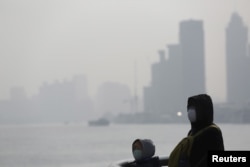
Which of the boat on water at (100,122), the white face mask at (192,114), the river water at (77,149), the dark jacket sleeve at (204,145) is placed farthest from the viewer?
the boat on water at (100,122)

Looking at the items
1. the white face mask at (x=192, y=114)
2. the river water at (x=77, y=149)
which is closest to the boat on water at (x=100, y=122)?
the river water at (x=77, y=149)

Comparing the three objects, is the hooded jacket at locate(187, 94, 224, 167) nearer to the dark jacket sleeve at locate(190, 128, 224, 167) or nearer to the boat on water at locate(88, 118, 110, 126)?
the dark jacket sleeve at locate(190, 128, 224, 167)

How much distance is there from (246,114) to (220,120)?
26.1 feet

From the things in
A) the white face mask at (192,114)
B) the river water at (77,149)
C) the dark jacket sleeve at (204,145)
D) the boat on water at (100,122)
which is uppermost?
the boat on water at (100,122)

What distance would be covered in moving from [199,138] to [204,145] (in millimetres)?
61

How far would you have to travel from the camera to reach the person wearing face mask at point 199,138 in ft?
13.1

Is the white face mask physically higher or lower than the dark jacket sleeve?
higher

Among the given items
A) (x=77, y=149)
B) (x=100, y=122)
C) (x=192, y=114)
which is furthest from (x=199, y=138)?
(x=100, y=122)

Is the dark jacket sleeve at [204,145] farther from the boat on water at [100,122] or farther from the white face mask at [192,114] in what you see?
the boat on water at [100,122]

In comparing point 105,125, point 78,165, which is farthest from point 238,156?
point 105,125

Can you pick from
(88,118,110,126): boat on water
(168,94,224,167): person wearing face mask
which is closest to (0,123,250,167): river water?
(168,94,224,167): person wearing face mask

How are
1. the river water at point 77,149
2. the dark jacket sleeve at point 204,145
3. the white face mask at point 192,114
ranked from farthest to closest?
the river water at point 77,149
the white face mask at point 192,114
the dark jacket sleeve at point 204,145

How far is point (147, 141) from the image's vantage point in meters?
4.63

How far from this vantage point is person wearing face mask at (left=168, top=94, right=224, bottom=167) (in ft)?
13.1
